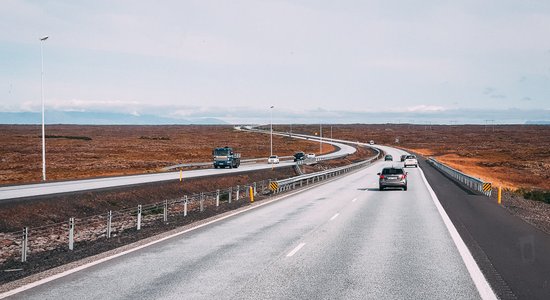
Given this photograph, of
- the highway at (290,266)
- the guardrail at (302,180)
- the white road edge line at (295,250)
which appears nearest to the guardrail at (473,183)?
the guardrail at (302,180)

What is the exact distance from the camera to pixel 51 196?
2584 cm

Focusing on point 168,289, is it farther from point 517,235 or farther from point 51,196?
point 51,196

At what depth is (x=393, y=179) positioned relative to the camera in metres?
34.4

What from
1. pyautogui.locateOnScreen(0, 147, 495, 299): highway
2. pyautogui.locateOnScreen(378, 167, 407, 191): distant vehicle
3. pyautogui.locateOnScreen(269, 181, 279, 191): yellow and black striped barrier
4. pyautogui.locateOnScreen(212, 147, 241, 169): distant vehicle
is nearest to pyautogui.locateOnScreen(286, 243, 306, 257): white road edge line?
pyautogui.locateOnScreen(0, 147, 495, 299): highway

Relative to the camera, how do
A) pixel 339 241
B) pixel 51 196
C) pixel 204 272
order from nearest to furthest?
pixel 204 272
pixel 339 241
pixel 51 196

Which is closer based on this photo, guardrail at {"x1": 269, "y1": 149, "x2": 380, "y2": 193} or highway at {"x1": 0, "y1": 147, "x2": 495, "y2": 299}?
highway at {"x1": 0, "y1": 147, "x2": 495, "y2": 299}

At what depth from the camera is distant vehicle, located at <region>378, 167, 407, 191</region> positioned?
34.2 metres

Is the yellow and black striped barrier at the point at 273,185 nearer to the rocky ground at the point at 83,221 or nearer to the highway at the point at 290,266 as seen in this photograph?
the rocky ground at the point at 83,221

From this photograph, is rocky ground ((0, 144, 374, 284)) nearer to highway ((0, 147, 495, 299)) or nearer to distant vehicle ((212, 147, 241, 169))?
highway ((0, 147, 495, 299))

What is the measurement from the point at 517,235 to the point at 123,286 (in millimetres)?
10984

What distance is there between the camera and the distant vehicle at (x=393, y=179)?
3422 cm

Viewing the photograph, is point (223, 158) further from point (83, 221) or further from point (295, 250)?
point (295, 250)

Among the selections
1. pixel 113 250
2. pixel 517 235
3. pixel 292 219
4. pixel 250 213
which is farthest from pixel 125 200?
pixel 517 235

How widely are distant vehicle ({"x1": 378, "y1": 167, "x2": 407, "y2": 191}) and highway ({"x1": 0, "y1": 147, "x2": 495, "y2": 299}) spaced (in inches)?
620
